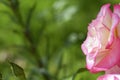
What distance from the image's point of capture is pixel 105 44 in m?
0.73

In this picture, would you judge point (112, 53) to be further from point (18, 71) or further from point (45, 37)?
point (45, 37)

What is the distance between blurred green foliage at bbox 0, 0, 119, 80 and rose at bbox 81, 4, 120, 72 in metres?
0.16

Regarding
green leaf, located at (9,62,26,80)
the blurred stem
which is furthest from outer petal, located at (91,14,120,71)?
the blurred stem

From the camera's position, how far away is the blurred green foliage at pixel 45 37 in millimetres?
1304

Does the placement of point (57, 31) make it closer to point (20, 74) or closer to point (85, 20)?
point (85, 20)

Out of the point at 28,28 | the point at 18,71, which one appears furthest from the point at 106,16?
the point at 28,28

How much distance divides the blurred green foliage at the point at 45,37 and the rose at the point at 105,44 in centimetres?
16

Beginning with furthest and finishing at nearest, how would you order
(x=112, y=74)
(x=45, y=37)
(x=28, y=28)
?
(x=45, y=37), (x=28, y=28), (x=112, y=74)

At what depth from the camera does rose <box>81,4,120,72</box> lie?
0.73 m

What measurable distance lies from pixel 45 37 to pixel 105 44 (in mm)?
1207

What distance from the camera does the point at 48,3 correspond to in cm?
198

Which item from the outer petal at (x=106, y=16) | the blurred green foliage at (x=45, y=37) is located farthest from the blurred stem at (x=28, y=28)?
the outer petal at (x=106, y=16)

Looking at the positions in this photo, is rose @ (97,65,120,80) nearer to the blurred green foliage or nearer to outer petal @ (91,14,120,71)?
outer petal @ (91,14,120,71)

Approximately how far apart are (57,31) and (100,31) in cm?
129
